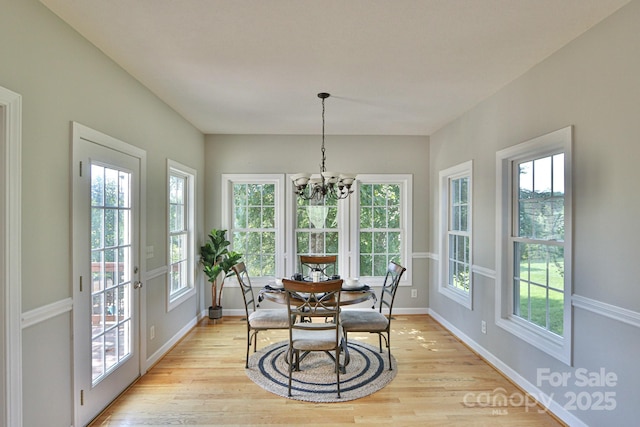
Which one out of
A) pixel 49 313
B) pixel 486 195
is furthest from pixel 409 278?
pixel 49 313

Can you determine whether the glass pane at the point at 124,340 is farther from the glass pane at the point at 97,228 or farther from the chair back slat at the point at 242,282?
the chair back slat at the point at 242,282

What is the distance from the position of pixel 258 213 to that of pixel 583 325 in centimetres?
386

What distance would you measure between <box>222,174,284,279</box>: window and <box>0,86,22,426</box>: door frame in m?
3.14

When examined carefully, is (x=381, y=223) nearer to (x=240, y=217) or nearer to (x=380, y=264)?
(x=380, y=264)

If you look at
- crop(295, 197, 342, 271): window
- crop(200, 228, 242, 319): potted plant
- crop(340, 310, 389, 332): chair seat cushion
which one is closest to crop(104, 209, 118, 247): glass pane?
crop(200, 228, 242, 319): potted plant

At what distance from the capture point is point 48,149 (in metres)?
1.92

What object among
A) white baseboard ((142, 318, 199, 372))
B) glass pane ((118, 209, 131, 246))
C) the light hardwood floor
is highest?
glass pane ((118, 209, 131, 246))

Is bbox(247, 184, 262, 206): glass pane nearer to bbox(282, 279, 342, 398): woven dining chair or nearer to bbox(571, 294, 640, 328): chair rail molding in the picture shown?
bbox(282, 279, 342, 398): woven dining chair

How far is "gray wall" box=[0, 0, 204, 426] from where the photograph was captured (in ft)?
5.77

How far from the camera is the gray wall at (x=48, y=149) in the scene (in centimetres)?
176

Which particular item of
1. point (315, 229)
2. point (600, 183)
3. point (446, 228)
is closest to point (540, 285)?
point (600, 183)

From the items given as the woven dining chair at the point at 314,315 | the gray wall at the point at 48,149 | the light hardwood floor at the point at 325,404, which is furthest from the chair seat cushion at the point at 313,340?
the gray wall at the point at 48,149

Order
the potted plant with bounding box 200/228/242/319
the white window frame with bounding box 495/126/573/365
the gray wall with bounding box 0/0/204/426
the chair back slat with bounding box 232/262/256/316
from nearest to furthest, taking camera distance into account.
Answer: the gray wall with bounding box 0/0/204/426
the white window frame with bounding box 495/126/573/365
the chair back slat with bounding box 232/262/256/316
the potted plant with bounding box 200/228/242/319

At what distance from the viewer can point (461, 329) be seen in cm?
392
